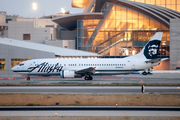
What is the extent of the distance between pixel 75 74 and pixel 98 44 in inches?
1251

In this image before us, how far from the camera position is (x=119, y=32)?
6900 cm

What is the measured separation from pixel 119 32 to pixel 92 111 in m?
53.8

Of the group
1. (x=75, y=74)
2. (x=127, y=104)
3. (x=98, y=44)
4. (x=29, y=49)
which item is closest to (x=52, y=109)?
(x=127, y=104)

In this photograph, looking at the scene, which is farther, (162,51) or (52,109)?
(162,51)

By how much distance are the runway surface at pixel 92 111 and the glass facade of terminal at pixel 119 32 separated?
169 feet

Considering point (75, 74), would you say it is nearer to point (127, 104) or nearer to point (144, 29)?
point (127, 104)

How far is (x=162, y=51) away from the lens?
68312mm

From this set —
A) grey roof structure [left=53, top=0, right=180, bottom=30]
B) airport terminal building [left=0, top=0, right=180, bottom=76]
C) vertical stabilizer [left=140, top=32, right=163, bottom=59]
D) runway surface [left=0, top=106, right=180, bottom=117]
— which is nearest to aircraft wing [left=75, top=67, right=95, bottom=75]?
vertical stabilizer [left=140, top=32, right=163, bottom=59]

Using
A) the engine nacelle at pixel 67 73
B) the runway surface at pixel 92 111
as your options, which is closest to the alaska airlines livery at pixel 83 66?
the engine nacelle at pixel 67 73

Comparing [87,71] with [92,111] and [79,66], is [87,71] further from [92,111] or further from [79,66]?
[92,111]

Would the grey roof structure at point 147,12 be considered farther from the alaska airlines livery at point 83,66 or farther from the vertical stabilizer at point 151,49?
the alaska airlines livery at point 83,66

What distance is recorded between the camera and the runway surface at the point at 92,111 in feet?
53.3

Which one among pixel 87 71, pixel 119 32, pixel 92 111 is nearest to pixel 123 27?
pixel 119 32

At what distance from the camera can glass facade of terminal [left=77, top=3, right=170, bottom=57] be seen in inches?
2699
